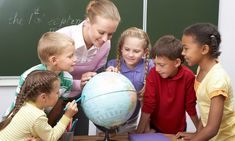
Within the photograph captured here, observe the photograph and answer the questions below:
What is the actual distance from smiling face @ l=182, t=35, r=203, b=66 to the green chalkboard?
5.40ft

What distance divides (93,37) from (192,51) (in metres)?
0.61

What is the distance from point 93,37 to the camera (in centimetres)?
213

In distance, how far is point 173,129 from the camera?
220 centimetres

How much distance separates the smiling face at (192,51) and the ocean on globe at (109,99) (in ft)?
1.50

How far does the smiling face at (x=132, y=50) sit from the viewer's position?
2236 mm

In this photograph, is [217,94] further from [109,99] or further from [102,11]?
[102,11]

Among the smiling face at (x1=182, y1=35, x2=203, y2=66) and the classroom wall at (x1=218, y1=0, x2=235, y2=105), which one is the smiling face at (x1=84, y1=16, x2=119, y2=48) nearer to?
the smiling face at (x1=182, y1=35, x2=203, y2=66)

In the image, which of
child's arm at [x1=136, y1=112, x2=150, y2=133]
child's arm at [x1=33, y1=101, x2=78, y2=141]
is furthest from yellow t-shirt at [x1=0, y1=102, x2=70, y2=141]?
child's arm at [x1=136, y1=112, x2=150, y2=133]

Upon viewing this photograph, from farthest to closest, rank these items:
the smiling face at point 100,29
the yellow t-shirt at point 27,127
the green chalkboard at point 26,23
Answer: the green chalkboard at point 26,23 < the smiling face at point 100,29 < the yellow t-shirt at point 27,127

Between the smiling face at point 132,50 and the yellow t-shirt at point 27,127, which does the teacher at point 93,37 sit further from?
the yellow t-shirt at point 27,127

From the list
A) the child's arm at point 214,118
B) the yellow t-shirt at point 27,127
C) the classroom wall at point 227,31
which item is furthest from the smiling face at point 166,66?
the classroom wall at point 227,31

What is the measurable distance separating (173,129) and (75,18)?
168 centimetres

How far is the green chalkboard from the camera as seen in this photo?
10.8 feet

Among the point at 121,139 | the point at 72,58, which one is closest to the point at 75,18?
the point at 72,58
